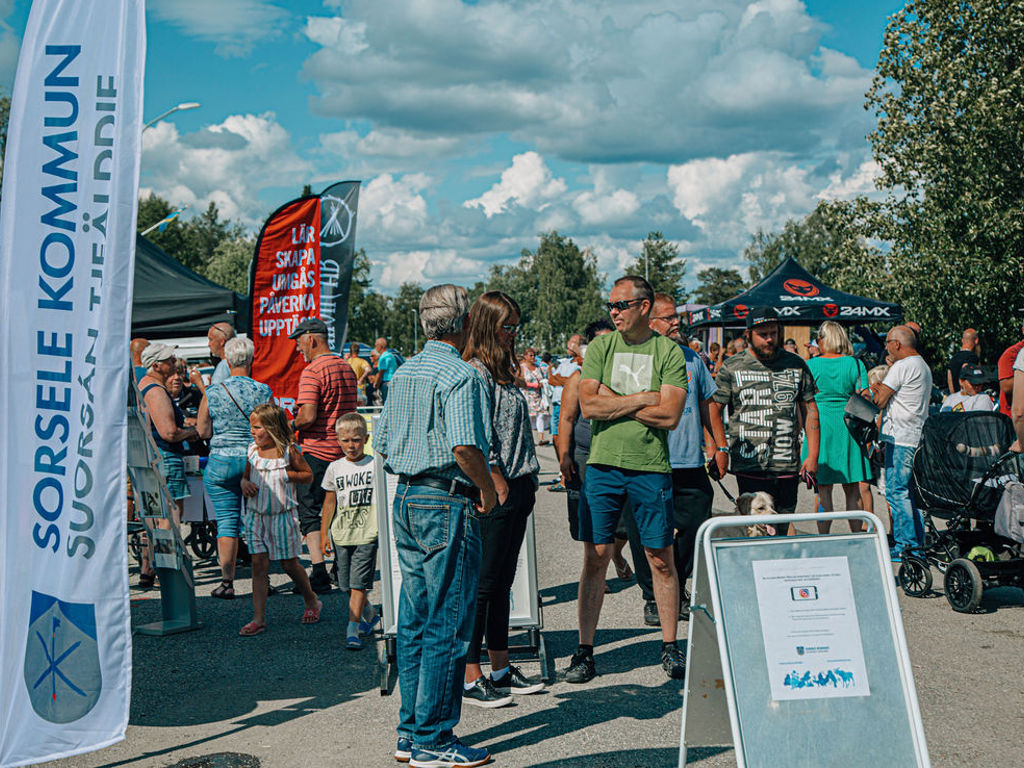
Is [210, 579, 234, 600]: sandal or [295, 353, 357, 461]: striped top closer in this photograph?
[295, 353, 357, 461]: striped top

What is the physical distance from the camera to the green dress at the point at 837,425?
7914mm

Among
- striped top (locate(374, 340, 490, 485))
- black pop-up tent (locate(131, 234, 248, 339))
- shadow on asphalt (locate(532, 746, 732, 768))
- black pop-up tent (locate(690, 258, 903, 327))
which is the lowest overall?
shadow on asphalt (locate(532, 746, 732, 768))

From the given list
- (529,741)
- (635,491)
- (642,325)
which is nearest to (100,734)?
(529,741)

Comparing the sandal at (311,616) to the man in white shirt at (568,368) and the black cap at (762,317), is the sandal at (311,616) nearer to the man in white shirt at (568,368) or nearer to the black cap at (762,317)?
the black cap at (762,317)

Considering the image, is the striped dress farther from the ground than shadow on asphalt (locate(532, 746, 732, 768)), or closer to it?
farther from the ground

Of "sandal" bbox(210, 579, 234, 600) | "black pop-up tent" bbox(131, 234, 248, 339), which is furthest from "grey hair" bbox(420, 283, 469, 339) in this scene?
"black pop-up tent" bbox(131, 234, 248, 339)

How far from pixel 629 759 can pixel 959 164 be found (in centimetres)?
2125

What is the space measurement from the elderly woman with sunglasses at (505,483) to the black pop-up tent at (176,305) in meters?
7.49

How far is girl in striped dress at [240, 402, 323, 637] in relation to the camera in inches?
271

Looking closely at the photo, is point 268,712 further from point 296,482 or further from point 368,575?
point 296,482

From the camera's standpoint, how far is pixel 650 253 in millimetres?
95312

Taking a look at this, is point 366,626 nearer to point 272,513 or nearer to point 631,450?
point 272,513

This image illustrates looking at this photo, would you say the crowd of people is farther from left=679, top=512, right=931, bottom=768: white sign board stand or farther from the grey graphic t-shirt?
left=679, top=512, right=931, bottom=768: white sign board stand

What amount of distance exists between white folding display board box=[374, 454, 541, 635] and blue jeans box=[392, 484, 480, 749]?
1.52 metres
